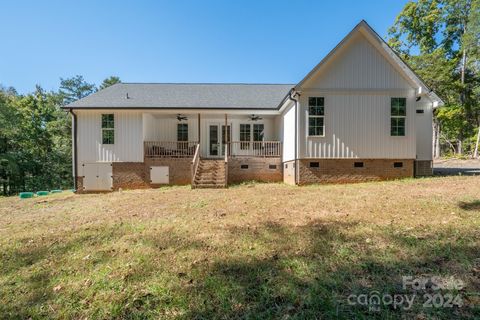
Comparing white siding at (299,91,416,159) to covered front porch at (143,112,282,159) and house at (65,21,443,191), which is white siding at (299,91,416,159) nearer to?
house at (65,21,443,191)

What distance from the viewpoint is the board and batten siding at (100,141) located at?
13391mm

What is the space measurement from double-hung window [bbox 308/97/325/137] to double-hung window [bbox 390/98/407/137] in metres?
3.10

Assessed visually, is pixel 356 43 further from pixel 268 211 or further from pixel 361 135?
pixel 268 211

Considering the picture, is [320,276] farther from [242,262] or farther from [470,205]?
[470,205]

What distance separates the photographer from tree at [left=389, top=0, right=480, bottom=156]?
2592 cm

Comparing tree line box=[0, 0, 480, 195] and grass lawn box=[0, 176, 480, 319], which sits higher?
tree line box=[0, 0, 480, 195]

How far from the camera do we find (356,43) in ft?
36.8

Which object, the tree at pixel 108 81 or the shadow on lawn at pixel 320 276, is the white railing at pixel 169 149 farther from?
the tree at pixel 108 81

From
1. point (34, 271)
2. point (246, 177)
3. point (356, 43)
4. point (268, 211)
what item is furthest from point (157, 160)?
point (356, 43)

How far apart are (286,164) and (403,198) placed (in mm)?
6745

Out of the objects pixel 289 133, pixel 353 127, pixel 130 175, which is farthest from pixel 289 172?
pixel 130 175

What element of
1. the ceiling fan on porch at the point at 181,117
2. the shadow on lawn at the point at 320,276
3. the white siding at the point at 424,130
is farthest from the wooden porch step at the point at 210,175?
the white siding at the point at 424,130

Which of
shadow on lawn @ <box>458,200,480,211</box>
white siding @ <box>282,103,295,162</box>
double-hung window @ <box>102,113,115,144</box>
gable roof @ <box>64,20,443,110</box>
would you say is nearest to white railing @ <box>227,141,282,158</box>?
white siding @ <box>282,103,295,162</box>

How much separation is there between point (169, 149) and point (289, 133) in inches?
265
